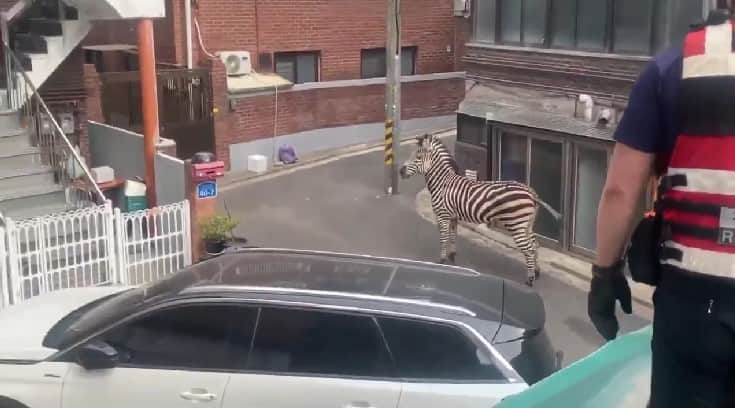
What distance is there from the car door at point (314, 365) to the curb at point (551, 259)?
5482 millimetres

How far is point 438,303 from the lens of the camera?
5.81 metres

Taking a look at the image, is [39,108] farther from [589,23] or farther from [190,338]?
[589,23]

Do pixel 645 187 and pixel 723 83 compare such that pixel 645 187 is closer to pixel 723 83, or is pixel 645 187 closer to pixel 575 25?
pixel 723 83

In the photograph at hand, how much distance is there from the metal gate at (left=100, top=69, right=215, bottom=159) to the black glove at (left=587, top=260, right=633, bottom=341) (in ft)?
47.8

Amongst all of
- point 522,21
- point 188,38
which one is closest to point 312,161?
point 188,38

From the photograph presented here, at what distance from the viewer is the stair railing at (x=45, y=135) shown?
1177 cm

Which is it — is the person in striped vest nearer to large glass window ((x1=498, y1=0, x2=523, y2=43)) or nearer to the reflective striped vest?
the reflective striped vest

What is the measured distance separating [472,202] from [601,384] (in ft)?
30.3

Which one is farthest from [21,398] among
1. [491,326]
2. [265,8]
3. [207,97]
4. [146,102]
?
[265,8]

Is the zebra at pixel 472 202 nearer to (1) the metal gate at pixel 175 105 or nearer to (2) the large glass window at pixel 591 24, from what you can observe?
(2) the large glass window at pixel 591 24

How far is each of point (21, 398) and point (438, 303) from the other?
112 inches

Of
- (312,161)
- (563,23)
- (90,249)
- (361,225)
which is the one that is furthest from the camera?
(312,161)

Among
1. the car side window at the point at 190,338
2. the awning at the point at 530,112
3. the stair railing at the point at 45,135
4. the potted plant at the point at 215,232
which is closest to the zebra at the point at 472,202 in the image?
the awning at the point at 530,112

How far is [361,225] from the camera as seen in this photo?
14.5 metres
